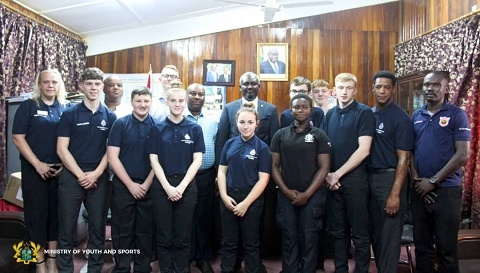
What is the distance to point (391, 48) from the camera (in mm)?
6129

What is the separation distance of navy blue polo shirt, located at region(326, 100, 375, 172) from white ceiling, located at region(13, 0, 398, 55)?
3147 mm

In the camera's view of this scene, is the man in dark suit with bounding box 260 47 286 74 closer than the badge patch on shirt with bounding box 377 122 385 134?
No

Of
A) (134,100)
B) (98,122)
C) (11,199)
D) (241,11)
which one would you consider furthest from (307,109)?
(241,11)

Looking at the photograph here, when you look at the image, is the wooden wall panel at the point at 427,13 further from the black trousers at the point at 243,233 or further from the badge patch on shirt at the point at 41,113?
the badge patch on shirt at the point at 41,113

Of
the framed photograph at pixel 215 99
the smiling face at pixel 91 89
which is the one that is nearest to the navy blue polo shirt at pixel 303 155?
the smiling face at pixel 91 89

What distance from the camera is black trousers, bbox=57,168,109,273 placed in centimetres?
251

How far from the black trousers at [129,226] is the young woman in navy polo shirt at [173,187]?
8cm

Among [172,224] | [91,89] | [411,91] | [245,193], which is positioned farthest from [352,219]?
[411,91]

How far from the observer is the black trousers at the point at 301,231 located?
2545 millimetres

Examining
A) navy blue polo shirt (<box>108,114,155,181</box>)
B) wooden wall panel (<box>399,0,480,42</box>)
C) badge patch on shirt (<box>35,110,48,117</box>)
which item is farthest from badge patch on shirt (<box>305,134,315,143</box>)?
wooden wall panel (<box>399,0,480,42</box>)

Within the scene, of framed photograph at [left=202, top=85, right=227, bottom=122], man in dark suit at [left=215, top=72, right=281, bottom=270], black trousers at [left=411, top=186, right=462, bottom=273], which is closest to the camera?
black trousers at [left=411, top=186, right=462, bottom=273]

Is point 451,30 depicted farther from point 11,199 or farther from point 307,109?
point 11,199

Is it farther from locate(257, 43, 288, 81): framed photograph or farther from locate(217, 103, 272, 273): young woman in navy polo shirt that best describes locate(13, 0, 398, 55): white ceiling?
→ locate(217, 103, 272, 273): young woman in navy polo shirt

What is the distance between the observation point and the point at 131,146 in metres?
2.63
